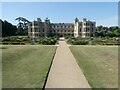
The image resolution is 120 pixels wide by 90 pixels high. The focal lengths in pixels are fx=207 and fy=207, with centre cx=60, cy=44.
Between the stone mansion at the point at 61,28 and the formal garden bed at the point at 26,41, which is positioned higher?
the stone mansion at the point at 61,28

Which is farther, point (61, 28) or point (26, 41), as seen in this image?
point (61, 28)

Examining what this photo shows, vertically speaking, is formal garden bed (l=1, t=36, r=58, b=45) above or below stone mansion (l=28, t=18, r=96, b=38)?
below

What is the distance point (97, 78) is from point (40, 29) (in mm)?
82564

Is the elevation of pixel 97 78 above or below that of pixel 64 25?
below

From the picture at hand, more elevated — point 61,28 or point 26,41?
point 61,28

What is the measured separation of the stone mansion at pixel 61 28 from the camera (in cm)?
8881

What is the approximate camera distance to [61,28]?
102625 mm

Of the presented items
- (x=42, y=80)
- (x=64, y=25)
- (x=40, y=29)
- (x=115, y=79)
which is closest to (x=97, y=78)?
(x=115, y=79)

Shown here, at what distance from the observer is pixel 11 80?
8.12 meters

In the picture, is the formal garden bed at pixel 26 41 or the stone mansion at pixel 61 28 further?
the stone mansion at pixel 61 28

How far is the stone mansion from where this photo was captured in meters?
88.8

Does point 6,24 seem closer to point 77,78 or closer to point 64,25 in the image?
point 64,25

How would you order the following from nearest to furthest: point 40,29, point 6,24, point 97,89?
point 97,89
point 6,24
point 40,29

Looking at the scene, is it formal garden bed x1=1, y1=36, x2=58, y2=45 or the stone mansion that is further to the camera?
the stone mansion
